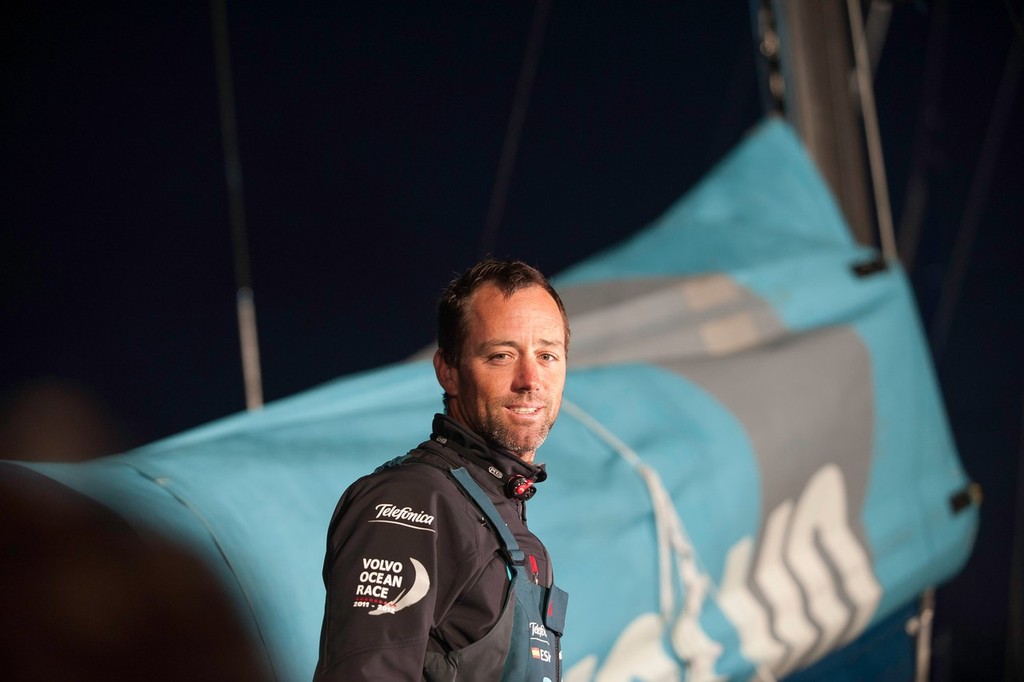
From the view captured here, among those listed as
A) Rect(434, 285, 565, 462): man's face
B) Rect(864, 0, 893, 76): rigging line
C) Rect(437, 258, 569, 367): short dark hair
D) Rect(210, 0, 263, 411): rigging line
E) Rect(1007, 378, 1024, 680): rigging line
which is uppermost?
Rect(864, 0, 893, 76): rigging line

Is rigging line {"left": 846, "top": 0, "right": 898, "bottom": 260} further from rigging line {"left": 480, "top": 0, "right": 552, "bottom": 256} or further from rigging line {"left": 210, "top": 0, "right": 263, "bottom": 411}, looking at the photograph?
rigging line {"left": 210, "top": 0, "right": 263, "bottom": 411}

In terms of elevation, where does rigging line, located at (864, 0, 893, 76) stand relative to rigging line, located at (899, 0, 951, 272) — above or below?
above

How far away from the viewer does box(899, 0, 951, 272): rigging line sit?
267cm

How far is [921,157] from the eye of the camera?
Answer: 2689 mm

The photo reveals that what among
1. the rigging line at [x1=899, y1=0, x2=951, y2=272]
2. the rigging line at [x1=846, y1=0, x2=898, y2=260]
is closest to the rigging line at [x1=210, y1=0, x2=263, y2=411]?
the rigging line at [x1=846, y1=0, x2=898, y2=260]

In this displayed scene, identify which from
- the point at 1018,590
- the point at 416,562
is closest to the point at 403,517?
the point at 416,562

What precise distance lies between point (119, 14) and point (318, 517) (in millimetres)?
1047

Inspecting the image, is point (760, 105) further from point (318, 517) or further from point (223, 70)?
point (318, 517)

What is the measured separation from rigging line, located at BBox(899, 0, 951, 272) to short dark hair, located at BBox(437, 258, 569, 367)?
207 cm

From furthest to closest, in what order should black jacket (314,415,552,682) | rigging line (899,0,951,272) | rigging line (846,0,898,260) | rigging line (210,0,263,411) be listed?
rigging line (899,0,951,272), rigging line (846,0,898,260), rigging line (210,0,263,411), black jacket (314,415,552,682)

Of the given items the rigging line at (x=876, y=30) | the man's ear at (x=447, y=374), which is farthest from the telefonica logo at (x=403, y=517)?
the rigging line at (x=876, y=30)

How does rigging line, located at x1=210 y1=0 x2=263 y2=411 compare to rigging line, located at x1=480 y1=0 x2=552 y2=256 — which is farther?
rigging line, located at x1=480 y1=0 x2=552 y2=256

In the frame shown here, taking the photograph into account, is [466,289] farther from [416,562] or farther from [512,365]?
[416,562]

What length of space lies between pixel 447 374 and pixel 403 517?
13 cm
